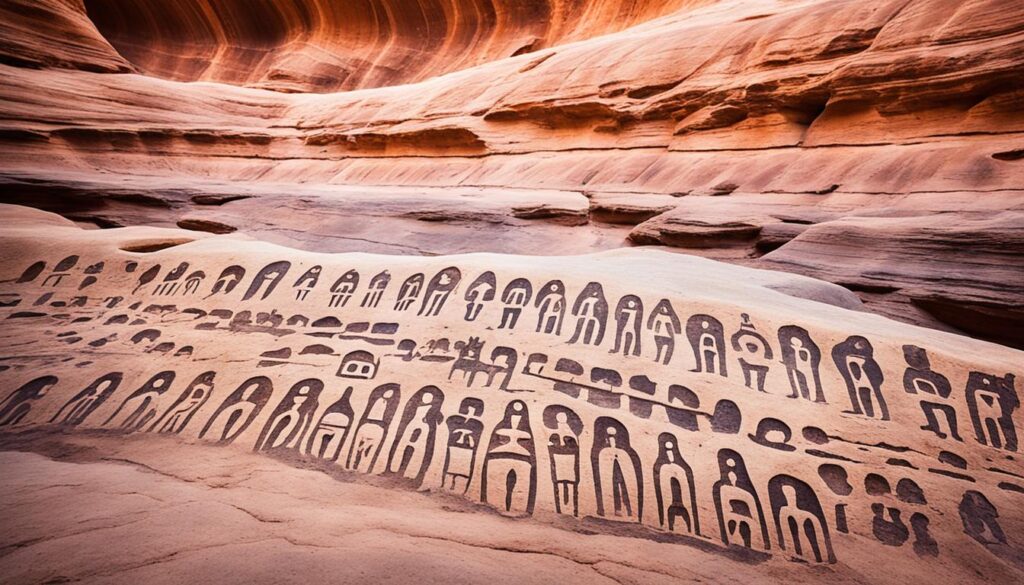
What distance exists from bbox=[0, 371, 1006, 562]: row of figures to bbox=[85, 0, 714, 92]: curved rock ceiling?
56.2ft

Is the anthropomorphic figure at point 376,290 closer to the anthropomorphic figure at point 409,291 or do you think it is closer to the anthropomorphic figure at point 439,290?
the anthropomorphic figure at point 409,291

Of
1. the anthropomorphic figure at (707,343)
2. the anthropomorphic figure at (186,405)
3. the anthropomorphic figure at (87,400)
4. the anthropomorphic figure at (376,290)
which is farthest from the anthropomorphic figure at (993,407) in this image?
the anthropomorphic figure at (87,400)

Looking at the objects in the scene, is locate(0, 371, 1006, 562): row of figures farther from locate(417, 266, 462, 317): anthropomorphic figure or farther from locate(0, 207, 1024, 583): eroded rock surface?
locate(417, 266, 462, 317): anthropomorphic figure

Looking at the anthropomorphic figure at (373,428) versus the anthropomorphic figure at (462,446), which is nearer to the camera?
the anthropomorphic figure at (462,446)

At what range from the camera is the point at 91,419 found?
2.69 metres

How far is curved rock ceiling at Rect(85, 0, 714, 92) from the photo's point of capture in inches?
715

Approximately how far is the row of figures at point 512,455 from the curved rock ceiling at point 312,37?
674 inches

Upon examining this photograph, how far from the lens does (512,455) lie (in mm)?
2402

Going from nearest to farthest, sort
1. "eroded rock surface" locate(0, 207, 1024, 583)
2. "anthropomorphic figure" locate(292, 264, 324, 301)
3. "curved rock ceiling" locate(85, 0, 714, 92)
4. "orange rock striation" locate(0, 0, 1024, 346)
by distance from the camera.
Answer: "eroded rock surface" locate(0, 207, 1024, 583), "anthropomorphic figure" locate(292, 264, 324, 301), "orange rock striation" locate(0, 0, 1024, 346), "curved rock ceiling" locate(85, 0, 714, 92)

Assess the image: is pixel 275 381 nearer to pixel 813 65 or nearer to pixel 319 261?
pixel 319 261

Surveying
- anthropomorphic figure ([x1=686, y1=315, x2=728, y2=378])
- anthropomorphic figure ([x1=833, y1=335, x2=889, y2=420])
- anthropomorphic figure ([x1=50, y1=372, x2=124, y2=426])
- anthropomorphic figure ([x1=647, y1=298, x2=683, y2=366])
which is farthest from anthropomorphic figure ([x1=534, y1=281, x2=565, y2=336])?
anthropomorphic figure ([x1=50, y1=372, x2=124, y2=426])

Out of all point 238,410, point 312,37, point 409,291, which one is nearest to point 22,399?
point 238,410

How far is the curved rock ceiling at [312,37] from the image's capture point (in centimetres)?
1817

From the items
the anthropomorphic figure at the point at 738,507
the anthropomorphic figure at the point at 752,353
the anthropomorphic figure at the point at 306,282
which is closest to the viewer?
the anthropomorphic figure at the point at 738,507
